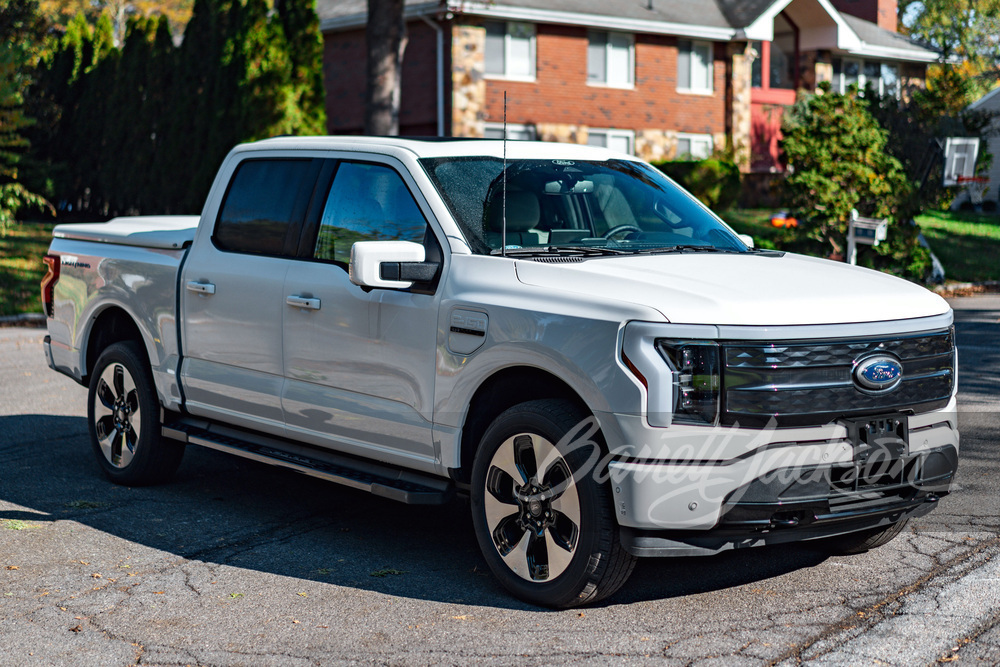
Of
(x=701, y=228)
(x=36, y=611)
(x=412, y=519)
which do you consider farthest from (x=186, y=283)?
(x=701, y=228)

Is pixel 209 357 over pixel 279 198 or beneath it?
beneath

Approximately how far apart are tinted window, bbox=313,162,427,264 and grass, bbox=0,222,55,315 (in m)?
13.2

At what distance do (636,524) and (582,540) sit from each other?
287 millimetres

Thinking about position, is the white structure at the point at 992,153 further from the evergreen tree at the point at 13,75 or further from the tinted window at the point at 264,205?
the tinted window at the point at 264,205

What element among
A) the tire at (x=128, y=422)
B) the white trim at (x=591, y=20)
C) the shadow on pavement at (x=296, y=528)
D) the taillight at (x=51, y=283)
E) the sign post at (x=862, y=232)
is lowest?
the shadow on pavement at (x=296, y=528)

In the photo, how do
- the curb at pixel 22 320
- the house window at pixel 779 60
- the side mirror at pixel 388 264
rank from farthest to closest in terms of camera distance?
the house window at pixel 779 60 → the curb at pixel 22 320 → the side mirror at pixel 388 264

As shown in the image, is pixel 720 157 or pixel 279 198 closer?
pixel 279 198

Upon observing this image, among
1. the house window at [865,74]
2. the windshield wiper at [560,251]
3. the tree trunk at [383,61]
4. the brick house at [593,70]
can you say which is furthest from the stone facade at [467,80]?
the windshield wiper at [560,251]

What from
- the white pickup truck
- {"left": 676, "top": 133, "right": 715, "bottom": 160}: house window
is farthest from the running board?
{"left": 676, "top": 133, "right": 715, "bottom": 160}: house window

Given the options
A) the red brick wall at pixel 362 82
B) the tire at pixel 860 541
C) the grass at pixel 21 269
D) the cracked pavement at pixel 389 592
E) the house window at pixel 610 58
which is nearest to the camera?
the cracked pavement at pixel 389 592

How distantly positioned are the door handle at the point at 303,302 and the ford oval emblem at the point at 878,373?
268 cm

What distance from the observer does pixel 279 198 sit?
6.60m

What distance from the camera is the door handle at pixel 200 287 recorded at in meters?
6.68

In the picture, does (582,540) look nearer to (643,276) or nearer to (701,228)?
(643,276)
